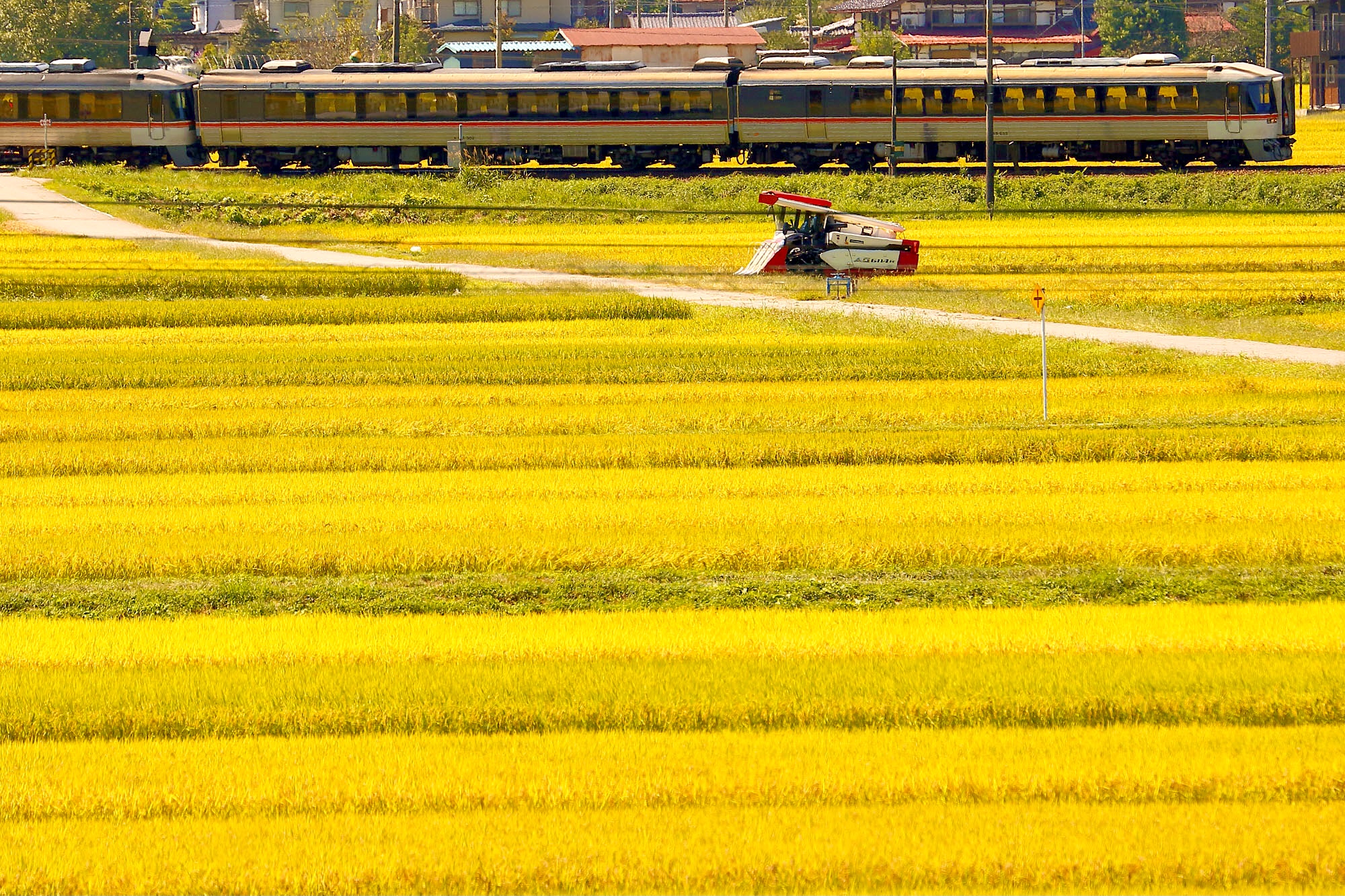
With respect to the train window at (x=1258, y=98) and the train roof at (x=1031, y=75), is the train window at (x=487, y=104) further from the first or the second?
the train window at (x=1258, y=98)

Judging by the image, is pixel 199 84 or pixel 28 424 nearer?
pixel 28 424

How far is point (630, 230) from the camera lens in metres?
53.8

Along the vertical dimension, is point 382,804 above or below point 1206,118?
below

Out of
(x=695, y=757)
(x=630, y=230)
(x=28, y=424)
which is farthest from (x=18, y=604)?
(x=630, y=230)

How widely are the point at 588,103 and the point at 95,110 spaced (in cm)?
2007

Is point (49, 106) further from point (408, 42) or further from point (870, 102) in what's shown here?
point (408, 42)

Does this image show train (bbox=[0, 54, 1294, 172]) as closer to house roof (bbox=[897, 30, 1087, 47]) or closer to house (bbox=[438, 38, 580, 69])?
A: house (bbox=[438, 38, 580, 69])

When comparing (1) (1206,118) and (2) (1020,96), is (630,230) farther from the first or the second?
(1) (1206,118)

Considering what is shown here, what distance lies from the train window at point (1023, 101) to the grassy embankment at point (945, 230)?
406 cm

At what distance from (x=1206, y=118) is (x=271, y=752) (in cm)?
→ 5582

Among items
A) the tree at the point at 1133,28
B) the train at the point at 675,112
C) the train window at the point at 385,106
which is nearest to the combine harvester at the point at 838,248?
the train at the point at 675,112

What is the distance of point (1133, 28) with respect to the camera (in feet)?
460

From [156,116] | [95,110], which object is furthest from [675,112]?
[95,110]

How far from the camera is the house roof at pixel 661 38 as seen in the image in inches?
4867
